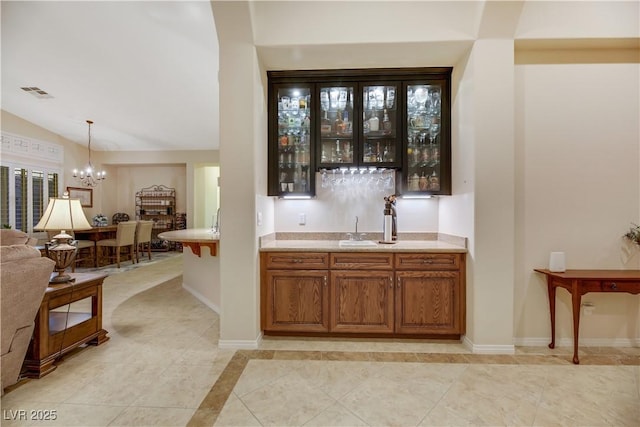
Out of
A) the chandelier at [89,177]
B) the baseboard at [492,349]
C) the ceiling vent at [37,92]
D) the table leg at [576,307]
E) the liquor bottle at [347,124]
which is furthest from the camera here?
the chandelier at [89,177]

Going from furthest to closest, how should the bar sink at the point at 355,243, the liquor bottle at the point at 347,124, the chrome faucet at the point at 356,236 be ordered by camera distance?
the chrome faucet at the point at 356,236 < the liquor bottle at the point at 347,124 < the bar sink at the point at 355,243

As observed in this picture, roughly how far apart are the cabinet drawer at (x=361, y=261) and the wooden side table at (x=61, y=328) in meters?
2.18

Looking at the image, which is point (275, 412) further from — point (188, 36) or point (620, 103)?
point (188, 36)

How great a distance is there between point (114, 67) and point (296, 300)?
459 cm

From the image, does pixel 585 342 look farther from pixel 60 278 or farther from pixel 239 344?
pixel 60 278

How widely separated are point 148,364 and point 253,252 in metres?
1.20

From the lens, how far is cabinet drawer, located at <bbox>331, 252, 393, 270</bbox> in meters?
2.79

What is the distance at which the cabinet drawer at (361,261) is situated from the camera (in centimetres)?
279

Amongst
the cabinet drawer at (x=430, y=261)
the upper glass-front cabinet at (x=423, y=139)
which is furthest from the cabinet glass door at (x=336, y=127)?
the cabinet drawer at (x=430, y=261)

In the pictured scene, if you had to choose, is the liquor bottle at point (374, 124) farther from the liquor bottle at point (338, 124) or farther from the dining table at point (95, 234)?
the dining table at point (95, 234)

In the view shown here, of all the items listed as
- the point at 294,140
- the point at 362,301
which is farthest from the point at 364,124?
the point at 362,301

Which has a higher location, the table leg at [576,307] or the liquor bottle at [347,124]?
the liquor bottle at [347,124]

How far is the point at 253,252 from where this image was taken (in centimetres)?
269

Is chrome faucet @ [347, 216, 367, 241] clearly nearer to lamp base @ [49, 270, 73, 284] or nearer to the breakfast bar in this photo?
the breakfast bar
